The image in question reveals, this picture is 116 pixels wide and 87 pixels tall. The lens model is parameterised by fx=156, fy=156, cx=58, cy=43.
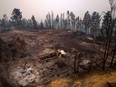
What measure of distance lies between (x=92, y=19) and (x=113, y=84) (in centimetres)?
7802

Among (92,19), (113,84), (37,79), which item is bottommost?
(37,79)

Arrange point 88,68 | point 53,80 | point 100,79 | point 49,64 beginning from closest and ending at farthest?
point 100,79 → point 53,80 → point 88,68 → point 49,64

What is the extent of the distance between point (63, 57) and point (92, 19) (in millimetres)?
62710

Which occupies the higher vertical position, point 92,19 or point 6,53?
point 92,19

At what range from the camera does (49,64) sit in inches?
1304

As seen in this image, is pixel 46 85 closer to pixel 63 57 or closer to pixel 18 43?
pixel 63 57

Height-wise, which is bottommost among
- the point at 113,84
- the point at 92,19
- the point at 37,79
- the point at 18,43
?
the point at 37,79

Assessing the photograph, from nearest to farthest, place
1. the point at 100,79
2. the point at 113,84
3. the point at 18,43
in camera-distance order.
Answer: the point at 113,84 → the point at 100,79 → the point at 18,43

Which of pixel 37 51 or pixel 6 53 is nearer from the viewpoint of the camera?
pixel 6 53

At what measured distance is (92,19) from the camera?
94062 mm

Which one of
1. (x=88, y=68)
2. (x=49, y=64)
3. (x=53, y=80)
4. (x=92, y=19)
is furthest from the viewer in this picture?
(x=92, y=19)

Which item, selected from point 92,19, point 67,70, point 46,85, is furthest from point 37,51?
point 92,19

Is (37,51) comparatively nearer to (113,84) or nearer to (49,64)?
(49,64)

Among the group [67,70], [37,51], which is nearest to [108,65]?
Result: [67,70]
